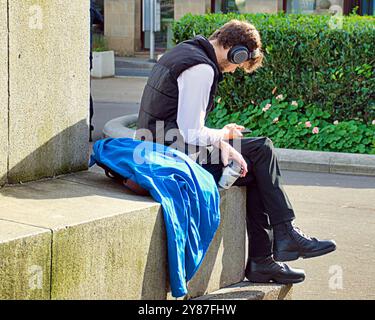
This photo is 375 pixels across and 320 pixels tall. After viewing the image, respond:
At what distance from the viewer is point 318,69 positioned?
10586 millimetres

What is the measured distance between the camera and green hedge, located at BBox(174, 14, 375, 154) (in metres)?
10.4

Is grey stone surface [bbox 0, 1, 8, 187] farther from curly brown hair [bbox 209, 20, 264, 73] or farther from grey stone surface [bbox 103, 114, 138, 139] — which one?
grey stone surface [bbox 103, 114, 138, 139]

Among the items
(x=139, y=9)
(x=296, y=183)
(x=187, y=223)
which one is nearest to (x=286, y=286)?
(x=187, y=223)

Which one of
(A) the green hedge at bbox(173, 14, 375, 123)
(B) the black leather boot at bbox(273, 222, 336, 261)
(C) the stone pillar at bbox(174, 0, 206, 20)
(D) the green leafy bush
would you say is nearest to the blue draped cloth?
(B) the black leather boot at bbox(273, 222, 336, 261)

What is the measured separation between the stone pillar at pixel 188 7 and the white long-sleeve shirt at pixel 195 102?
1859 cm

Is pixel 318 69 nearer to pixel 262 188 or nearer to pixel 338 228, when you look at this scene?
pixel 338 228

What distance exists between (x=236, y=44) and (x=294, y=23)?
18.6 feet

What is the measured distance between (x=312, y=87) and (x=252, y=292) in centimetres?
557

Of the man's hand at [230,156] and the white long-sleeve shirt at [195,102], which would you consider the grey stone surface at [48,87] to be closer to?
the white long-sleeve shirt at [195,102]

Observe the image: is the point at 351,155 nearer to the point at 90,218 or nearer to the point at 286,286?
the point at 286,286

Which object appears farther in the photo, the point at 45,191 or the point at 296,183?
the point at 296,183

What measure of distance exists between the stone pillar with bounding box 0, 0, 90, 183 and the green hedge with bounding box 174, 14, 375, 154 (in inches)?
212

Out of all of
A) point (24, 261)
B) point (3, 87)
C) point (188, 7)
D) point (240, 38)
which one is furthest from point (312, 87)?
point (188, 7)
